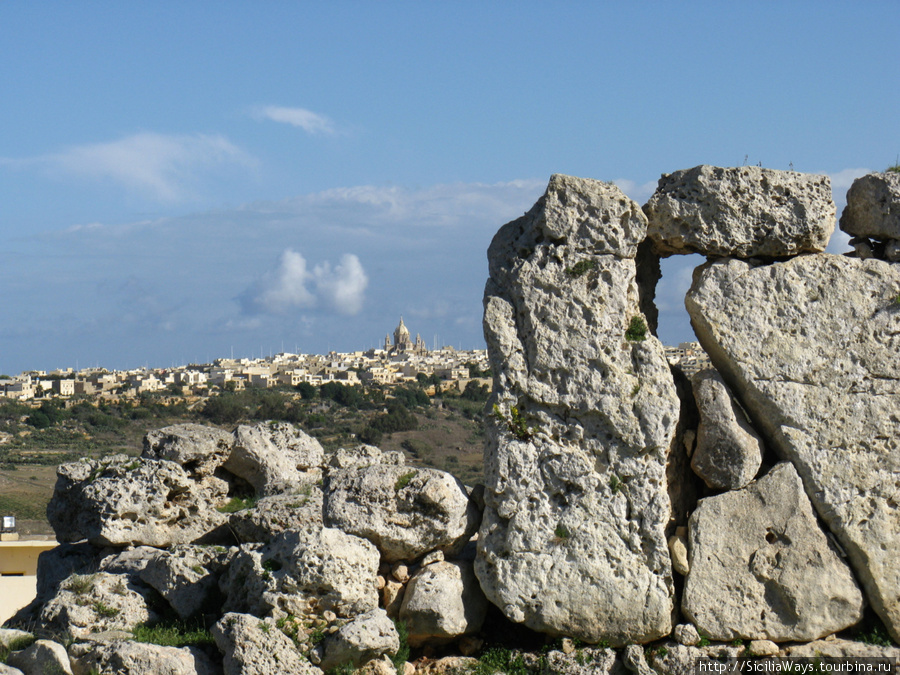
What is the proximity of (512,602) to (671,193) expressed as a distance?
4503mm

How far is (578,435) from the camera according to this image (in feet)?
32.1

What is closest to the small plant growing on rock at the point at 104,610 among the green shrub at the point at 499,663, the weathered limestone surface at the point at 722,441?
the green shrub at the point at 499,663

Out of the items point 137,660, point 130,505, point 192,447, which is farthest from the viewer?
point 192,447

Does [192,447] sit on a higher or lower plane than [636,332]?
lower

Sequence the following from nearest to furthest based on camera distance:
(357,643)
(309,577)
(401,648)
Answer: (357,643), (309,577), (401,648)

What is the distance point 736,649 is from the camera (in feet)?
30.4

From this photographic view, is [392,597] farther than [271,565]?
Yes

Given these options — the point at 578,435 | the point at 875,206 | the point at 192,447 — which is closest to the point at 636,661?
the point at 578,435

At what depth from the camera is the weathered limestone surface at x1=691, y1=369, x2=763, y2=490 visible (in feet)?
31.6

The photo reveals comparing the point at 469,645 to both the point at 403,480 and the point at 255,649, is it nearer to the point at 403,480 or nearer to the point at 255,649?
the point at 403,480

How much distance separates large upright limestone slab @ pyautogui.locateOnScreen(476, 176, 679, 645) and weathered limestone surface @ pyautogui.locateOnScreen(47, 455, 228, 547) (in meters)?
4.28

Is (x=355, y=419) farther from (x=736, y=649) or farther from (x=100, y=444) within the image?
(x=736, y=649)

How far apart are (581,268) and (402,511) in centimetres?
316

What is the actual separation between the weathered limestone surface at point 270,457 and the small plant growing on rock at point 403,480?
2841 mm
